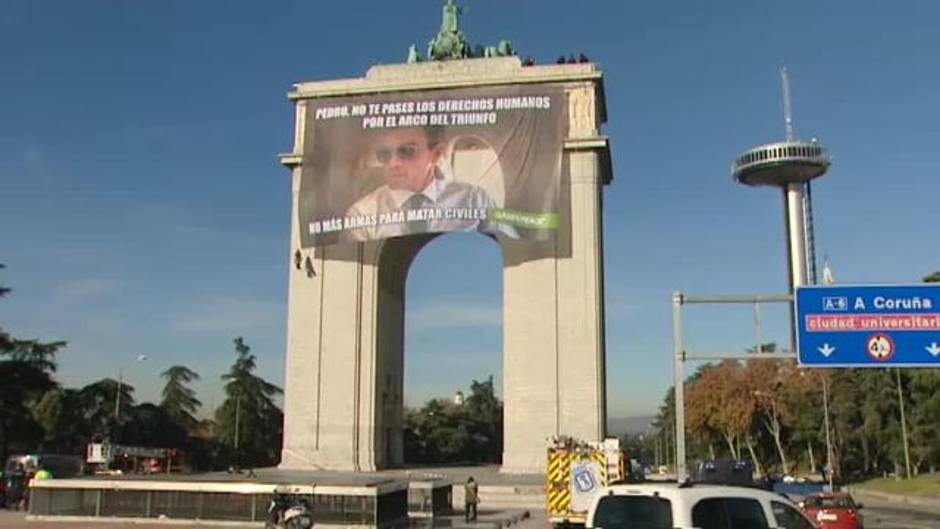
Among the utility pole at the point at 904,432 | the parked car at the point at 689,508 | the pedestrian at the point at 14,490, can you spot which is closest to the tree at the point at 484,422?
the utility pole at the point at 904,432

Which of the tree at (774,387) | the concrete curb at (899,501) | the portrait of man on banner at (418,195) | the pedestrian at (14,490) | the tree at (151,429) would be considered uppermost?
the portrait of man on banner at (418,195)

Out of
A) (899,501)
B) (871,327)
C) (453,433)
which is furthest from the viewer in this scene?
(453,433)

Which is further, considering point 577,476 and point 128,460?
point 128,460

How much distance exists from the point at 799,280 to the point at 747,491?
4120 inches

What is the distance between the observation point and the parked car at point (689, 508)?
9.94m

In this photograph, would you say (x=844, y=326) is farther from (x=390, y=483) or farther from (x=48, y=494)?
(x=48, y=494)

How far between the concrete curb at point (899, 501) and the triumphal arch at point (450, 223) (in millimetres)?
14444

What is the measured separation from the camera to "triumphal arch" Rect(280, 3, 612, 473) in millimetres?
40281

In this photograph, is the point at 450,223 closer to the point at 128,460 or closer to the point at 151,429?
the point at 128,460

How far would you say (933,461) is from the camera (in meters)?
59.9

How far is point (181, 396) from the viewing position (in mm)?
73500

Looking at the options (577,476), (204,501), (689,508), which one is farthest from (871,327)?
(204,501)

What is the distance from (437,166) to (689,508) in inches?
1284

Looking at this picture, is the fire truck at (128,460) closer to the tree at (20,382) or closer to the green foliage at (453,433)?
the tree at (20,382)
